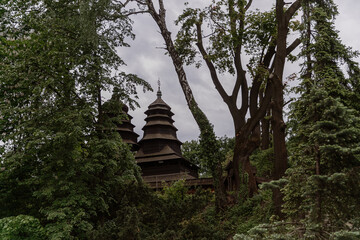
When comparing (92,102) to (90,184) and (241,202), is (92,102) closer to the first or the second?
(90,184)

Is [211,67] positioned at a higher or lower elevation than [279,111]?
higher

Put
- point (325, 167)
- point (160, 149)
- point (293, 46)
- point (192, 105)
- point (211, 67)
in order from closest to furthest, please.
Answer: point (325, 167), point (293, 46), point (192, 105), point (211, 67), point (160, 149)

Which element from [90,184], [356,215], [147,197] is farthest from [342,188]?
[90,184]

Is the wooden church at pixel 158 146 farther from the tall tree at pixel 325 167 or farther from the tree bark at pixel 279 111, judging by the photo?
the tall tree at pixel 325 167

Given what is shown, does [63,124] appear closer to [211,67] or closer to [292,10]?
[211,67]

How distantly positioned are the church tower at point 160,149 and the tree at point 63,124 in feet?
53.5

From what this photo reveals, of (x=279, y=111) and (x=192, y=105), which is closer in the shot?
(x=279, y=111)

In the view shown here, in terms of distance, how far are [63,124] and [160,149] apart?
20.7 meters

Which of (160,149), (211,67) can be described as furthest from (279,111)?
(160,149)

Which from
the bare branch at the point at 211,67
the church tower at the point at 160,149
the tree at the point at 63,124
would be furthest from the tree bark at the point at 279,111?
the church tower at the point at 160,149

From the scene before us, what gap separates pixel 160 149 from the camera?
108 feet

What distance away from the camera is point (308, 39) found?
10.2 m

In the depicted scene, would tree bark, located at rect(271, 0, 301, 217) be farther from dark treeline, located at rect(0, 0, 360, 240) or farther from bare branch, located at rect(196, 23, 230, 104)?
bare branch, located at rect(196, 23, 230, 104)

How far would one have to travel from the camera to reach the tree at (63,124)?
1218cm
